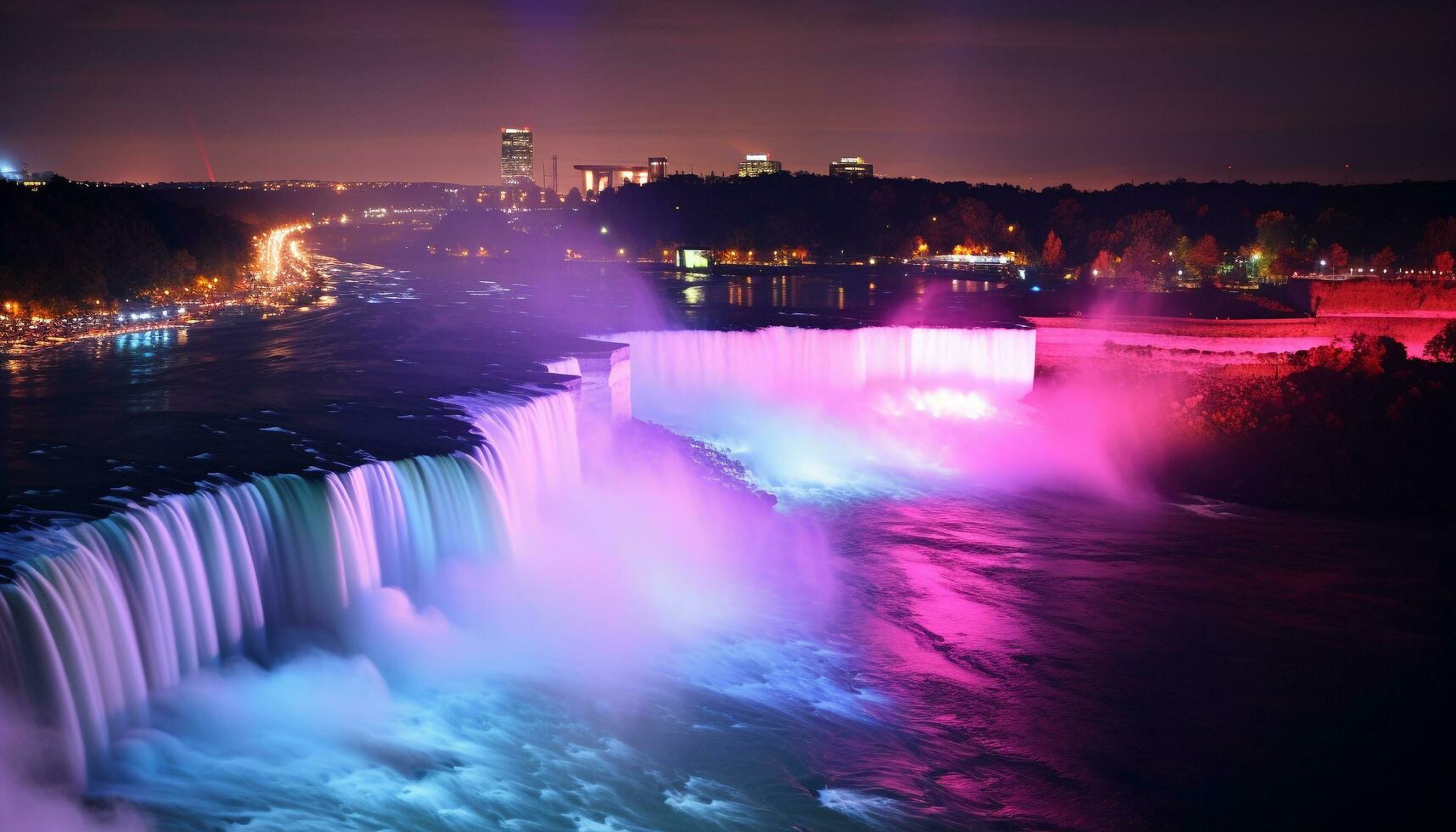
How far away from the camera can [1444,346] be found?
Answer: 3972 centimetres

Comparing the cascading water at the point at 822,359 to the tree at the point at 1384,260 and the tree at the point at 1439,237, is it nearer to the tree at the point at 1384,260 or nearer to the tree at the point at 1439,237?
the tree at the point at 1384,260

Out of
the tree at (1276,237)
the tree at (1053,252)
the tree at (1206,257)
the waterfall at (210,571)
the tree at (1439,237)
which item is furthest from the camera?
the tree at (1053,252)

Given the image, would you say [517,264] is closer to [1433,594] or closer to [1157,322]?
[1157,322]

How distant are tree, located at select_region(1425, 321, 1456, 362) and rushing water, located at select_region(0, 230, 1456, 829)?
17538 mm

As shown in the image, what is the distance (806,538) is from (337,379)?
1030 centimetres

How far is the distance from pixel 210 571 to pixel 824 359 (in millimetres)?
27528

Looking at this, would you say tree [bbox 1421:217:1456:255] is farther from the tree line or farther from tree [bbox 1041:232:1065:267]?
tree [bbox 1041:232:1065:267]

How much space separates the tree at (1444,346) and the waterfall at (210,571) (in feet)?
120

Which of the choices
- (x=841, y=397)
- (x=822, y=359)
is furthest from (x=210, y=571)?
(x=822, y=359)

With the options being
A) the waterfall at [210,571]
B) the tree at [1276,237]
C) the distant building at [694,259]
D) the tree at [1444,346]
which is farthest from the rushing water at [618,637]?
the distant building at [694,259]

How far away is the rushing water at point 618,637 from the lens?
1062 centimetres

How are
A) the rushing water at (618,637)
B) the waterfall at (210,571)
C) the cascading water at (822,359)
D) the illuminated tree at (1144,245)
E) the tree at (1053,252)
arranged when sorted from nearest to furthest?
1. the waterfall at (210,571)
2. the rushing water at (618,637)
3. the cascading water at (822,359)
4. the illuminated tree at (1144,245)
5. the tree at (1053,252)

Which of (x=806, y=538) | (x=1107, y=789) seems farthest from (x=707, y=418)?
(x=1107, y=789)

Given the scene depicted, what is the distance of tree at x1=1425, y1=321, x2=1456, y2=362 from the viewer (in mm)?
39406
